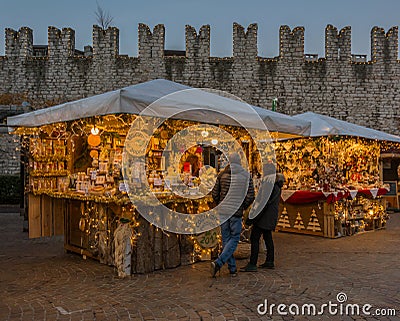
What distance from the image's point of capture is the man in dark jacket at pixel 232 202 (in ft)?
17.9

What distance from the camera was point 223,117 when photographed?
240 inches

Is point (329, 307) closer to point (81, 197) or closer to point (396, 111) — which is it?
point (81, 197)

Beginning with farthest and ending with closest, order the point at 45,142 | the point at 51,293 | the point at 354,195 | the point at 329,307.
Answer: the point at 354,195 → the point at 45,142 → the point at 51,293 → the point at 329,307

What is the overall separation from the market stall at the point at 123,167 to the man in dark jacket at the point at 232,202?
68 cm

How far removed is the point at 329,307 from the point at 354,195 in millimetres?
4941

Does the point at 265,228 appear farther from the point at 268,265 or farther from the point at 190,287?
the point at 190,287

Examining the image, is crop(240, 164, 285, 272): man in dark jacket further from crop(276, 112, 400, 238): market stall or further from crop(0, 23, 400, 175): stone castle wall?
crop(0, 23, 400, 175): stone castle wall

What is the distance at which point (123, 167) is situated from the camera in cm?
575

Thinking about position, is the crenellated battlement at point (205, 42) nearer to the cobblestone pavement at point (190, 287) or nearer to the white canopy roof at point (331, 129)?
the white canopy roof at point (331, 129)

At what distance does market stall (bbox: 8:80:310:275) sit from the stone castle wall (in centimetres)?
1107

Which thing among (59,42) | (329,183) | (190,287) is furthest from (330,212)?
(59,42)

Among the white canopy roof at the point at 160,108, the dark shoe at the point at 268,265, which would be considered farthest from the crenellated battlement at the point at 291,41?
the dark shoe at the point at 268,265

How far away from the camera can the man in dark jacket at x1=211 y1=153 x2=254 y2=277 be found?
5441 mm

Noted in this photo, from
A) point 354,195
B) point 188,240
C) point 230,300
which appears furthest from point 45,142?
point 354,195
